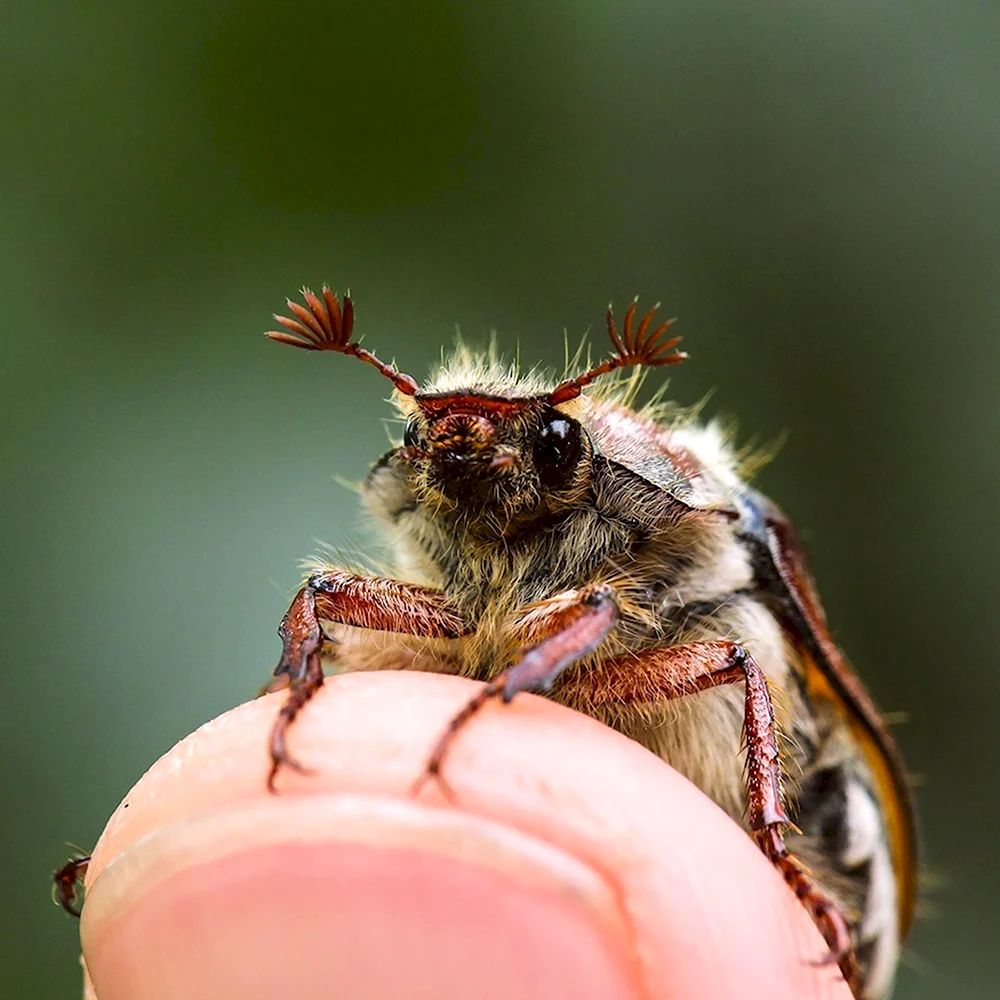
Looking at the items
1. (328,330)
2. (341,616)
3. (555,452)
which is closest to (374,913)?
(341,616)

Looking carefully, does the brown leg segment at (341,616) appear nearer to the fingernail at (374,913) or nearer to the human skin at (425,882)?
the human skin at (425,882)

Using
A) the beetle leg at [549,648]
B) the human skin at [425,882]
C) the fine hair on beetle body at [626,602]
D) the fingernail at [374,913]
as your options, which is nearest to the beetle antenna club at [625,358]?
the fine hair on beetle body at [626,602]

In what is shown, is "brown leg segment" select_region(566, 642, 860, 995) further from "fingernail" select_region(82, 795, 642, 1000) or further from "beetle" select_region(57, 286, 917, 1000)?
"fingernail" select_region(82, 795, 642, 1000)

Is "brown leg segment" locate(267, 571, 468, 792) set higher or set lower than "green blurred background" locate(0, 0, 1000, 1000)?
lower

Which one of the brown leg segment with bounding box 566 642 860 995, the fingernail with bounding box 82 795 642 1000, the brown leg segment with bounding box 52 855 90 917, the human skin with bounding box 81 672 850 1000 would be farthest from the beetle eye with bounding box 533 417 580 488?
the brown leg segment with bounding box 52 855 90 917

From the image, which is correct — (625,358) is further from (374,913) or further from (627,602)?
(374,913)

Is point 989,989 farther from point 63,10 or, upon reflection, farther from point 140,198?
point 63,10
